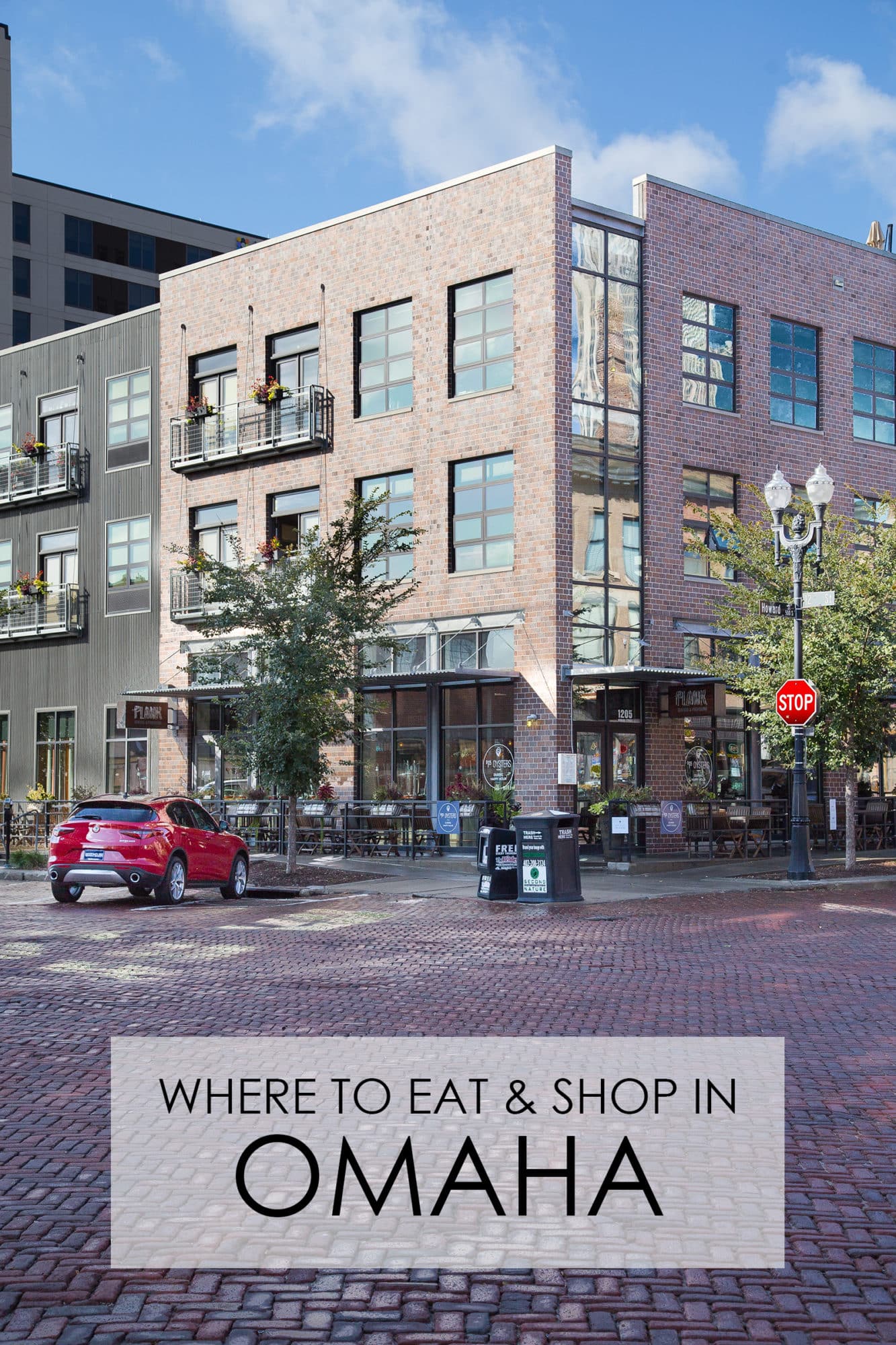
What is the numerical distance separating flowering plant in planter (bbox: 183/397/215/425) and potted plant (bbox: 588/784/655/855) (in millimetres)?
13512

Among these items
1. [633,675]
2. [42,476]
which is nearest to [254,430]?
[42,476]

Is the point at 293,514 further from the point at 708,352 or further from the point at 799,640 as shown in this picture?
the point at 799,640

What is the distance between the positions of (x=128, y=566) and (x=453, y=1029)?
90.8 ft

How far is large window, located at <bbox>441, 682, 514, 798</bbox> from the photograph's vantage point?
2706cm

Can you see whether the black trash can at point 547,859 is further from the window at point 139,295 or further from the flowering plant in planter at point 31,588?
the window at point 139,295

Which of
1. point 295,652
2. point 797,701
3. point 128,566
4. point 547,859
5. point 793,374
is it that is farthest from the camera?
point 128,566

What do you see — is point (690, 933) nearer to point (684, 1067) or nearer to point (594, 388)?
point (684, 1067)

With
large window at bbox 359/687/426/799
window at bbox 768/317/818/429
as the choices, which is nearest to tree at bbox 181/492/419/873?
large window at bbox 359/687/426/799

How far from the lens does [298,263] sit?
3142 centimetres

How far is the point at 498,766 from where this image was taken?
27047mm

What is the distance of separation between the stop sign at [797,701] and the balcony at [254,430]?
12.8 metres

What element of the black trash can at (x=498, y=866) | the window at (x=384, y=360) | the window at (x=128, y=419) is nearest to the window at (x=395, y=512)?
the window at (x=384, y=360)

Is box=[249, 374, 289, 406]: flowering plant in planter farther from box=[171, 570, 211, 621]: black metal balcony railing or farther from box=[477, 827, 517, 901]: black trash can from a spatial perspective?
box=[477, 827, 517, 901]: black trash can

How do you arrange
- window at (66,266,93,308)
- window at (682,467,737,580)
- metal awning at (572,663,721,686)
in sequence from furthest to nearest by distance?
window at (66,266,93,308) → window at (682,467,737,580) → metal awning at (572,663,721,686)
